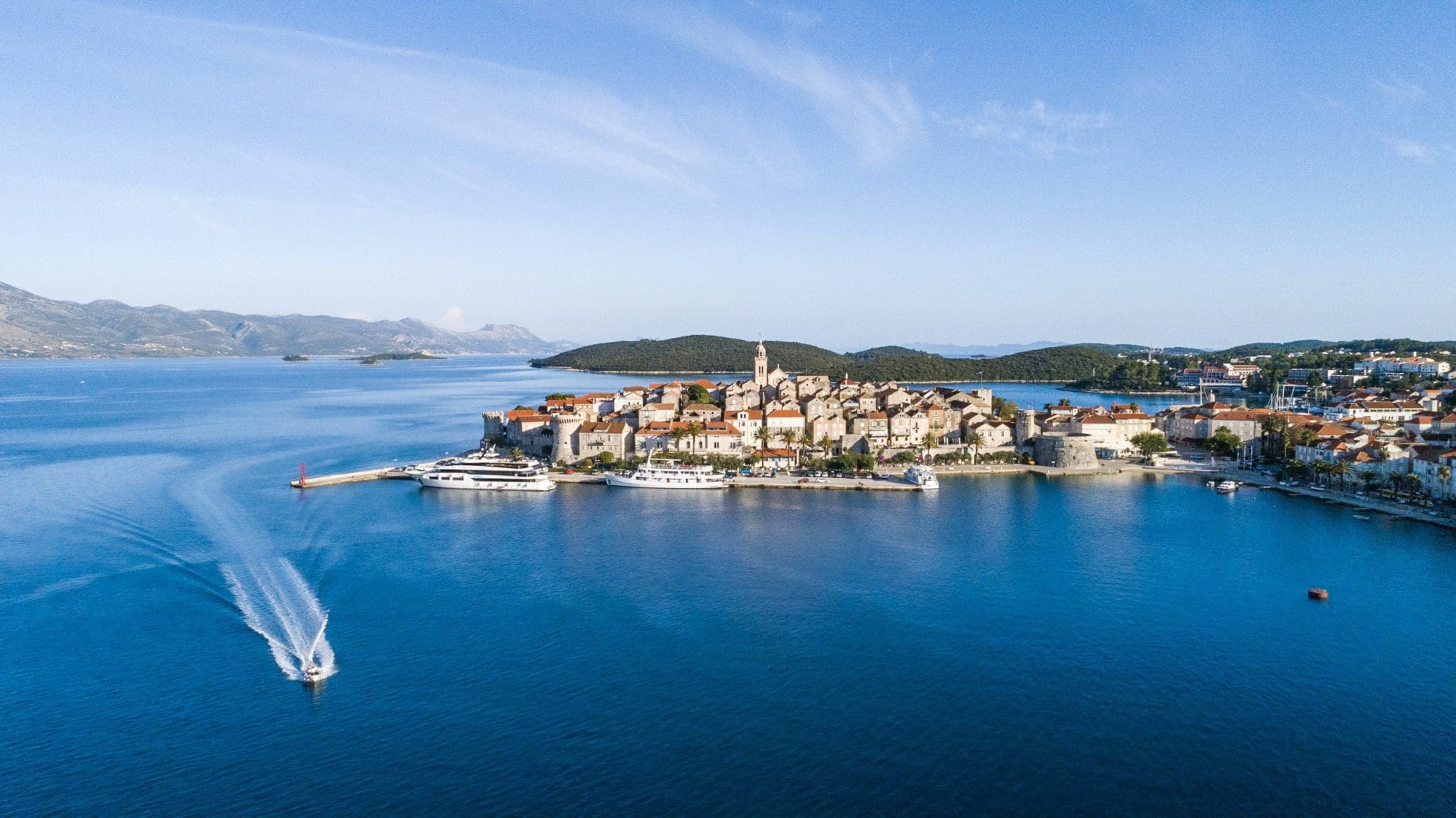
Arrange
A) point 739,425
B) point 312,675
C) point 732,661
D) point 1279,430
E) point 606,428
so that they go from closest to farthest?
point 312,675 < point 732,661 < point 606,428 < point 739,425 < point 1279,430

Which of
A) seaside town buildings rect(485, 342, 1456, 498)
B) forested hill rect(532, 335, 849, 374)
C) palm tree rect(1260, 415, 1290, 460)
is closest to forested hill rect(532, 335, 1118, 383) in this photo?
forested hill rect(532, 335, 849, 374)

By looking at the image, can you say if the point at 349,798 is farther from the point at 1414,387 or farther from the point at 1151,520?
the point at 1414,387

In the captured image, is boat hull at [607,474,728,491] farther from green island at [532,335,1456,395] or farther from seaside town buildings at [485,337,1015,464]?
green island at [532,335,1456,395]

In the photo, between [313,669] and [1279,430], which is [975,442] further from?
[313,669]

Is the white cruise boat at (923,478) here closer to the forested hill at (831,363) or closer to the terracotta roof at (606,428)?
the terracotta roof at (606,428)

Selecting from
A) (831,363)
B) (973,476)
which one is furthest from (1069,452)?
(831,363)

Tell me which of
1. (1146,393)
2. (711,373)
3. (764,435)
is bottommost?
(764,435)
